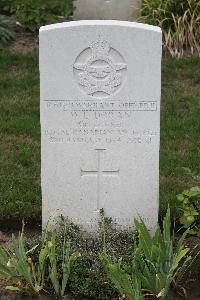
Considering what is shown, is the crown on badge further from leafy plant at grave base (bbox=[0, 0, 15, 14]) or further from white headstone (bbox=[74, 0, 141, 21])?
white headstone (bbox=[74, 0, 141, 21])

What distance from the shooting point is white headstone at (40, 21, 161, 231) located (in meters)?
4.62

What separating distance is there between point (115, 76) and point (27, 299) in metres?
1.45

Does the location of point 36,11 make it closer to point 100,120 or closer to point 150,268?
point 100,120

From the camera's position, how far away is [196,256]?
4.72m

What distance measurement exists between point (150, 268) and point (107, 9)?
240 inches

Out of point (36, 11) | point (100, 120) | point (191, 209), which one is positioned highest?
point (36, 11)

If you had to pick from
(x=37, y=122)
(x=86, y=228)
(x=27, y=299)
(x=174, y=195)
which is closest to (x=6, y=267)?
(x=27, y=299)

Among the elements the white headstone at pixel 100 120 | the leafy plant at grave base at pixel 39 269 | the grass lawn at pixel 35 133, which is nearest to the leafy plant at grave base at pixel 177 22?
the grass lawn at pixel 35 133

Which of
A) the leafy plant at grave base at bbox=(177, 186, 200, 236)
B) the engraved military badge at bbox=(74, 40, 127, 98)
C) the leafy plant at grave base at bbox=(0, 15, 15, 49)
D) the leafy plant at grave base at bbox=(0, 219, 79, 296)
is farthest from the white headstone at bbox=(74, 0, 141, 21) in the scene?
the leafy plant at grave base at bbox=(0, 219, 79, 296)

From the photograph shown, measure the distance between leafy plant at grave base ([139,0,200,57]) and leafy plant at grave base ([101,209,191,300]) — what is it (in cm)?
487

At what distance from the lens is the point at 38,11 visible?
9.20m

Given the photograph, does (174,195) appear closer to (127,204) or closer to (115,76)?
(127,204)

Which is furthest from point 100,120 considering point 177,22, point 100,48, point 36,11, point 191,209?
point 36,11

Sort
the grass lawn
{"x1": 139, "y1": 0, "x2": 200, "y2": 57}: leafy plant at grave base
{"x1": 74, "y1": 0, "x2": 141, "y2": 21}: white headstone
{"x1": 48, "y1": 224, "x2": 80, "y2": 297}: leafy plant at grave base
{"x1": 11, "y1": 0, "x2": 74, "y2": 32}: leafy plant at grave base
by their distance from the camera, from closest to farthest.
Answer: {"x1": 48, "y1": 224, "x2": 80, "y2": 297}: leafy plant at grave base < the grass lawn < {"x1": 139, "y1": 0, "x2": 200, "y2": 57}: leafy plant at grave base < {"x1": 11, "y1": 0, "x2": 74, "y2": 32}: leafy plant at grave base < {"x1": 74, "y1": 0, "x2": 141, "y2": 21}: white headstone
